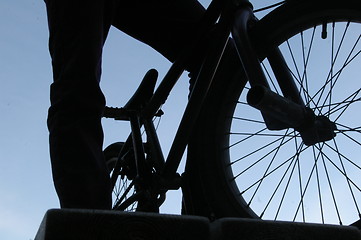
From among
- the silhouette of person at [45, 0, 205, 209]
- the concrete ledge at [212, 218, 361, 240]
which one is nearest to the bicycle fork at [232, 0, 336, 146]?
the silhouette of person at [45, 0, 205, 209]

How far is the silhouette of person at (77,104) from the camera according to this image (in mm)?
876

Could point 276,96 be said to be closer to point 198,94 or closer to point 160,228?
point 198,94

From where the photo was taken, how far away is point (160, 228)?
1.69ft

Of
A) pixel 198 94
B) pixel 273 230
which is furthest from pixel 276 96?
pixel 273 230

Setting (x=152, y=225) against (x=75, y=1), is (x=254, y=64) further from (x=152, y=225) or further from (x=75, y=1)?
(x=152, y=225)

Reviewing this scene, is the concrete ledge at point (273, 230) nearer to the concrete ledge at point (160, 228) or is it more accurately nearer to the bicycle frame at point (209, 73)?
the concrete ledge at point (160, 228)

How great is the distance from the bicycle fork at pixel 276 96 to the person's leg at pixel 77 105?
33 cm

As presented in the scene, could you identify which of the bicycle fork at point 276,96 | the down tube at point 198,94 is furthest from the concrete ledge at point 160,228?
the down tube at point 198,94

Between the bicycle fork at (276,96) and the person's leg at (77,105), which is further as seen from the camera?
the bicycle fork at (276,96)

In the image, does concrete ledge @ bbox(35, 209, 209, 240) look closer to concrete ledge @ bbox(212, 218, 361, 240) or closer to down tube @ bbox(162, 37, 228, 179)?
concrete ledge @ bbox(212, 218, 361, 240)

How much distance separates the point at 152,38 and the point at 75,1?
1.71 ft

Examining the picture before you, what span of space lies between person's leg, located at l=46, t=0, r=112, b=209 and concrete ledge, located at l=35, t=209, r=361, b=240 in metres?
0.35

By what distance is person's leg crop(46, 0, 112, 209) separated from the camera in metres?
0.88

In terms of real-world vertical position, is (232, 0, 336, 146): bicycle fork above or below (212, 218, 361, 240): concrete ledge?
above
